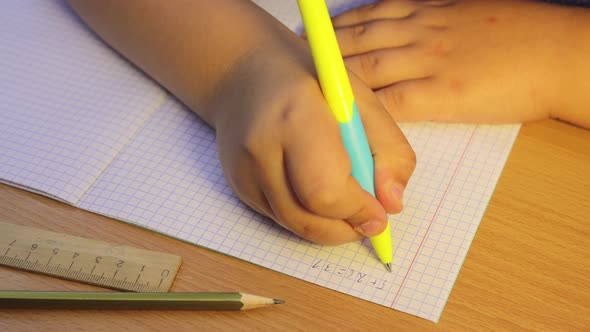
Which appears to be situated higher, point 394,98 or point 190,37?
point 190,37

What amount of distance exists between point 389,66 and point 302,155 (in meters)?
0.23

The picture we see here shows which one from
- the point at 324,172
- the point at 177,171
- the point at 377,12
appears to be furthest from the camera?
the point at 377,12

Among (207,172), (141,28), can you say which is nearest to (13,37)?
(141,28)

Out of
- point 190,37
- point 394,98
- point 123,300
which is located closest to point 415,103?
point 394,98

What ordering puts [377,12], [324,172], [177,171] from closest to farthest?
[324,172], [177,171], [377,12]

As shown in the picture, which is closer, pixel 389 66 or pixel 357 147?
pixel 357 147

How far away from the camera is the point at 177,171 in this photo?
67 centimetres

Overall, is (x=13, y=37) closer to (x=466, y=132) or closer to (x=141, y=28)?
(x=141, y=28)

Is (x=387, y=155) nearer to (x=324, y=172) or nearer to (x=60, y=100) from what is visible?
(x=324, y=172)

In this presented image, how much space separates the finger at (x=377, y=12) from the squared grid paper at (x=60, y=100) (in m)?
0.22

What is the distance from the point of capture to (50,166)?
2.22ft

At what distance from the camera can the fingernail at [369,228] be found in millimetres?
550

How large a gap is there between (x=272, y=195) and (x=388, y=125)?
4.4 inches


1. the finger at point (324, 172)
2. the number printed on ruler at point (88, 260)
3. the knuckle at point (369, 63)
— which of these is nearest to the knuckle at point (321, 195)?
the finger at point (324, 172)
